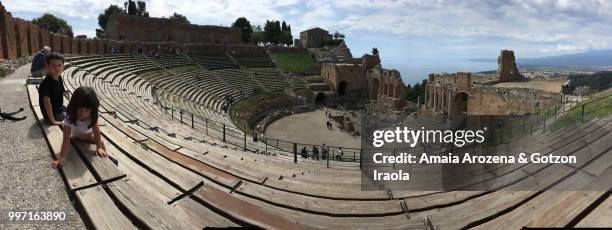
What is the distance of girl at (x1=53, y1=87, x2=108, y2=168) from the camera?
4.04m

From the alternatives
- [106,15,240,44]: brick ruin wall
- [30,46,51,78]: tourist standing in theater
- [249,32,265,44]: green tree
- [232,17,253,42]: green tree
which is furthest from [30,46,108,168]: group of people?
[249,32,265,44]: green tree

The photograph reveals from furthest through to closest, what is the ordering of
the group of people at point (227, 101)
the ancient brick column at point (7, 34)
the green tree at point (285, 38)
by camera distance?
the green tree at point (285, 38) < the group of people at point (227, 101) < the ancient brick column at point (7, 34)

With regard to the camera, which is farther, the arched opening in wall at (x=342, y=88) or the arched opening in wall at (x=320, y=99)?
the arched opening in wall at (x=342, y=88)

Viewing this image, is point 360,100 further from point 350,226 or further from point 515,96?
point 350,226

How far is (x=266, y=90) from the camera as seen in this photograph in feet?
125

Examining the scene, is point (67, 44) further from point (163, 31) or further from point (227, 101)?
point (163, 31)

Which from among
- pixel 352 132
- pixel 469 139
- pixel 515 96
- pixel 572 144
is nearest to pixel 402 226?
pixel 469 139

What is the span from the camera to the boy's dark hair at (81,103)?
13.6 feet

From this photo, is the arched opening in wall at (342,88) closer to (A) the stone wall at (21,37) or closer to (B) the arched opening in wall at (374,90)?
(B) the arched opening in wall at (374,90)

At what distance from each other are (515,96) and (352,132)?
11.9m

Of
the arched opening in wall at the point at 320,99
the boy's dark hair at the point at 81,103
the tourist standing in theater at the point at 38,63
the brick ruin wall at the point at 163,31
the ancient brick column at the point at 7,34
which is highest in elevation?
the brick ruin wall at the point at 163,31

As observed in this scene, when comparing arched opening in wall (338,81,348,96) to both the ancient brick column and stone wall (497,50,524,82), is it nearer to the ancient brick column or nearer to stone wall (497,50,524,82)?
stone wall (497,50,524,82)

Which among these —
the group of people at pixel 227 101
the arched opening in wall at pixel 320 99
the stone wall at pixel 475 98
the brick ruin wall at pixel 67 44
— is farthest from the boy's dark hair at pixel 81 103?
the arched opening in wall at pixel 320 99

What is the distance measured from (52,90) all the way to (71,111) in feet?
5.09
